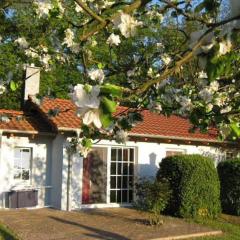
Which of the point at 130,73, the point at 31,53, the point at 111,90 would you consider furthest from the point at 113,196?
the point at 111,90

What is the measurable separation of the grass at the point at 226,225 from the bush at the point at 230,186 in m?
0.44

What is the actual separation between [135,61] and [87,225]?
8.26m

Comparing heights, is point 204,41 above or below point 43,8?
below

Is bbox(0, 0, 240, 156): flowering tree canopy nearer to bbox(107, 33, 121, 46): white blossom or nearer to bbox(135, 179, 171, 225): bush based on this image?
bbox(107, 33, 121, 46): white blossom

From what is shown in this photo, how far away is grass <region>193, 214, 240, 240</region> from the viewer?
13266mm

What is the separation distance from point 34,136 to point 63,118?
42.4 inches

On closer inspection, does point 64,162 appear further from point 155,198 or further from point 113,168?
point 155,198

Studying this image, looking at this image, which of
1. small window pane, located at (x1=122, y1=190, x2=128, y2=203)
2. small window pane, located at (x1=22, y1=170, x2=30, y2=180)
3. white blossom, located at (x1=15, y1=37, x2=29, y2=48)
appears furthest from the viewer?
small window pane, located at (x1=122, y1=190, x2=128, y2=203)

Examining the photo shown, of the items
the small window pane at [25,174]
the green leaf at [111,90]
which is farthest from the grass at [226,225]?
the green leaf at [111,90]

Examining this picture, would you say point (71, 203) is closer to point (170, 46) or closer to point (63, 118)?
point (63, 118)

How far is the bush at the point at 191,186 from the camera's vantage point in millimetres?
15750

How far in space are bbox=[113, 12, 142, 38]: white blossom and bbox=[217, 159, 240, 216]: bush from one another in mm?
14127

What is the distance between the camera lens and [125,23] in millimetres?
3225

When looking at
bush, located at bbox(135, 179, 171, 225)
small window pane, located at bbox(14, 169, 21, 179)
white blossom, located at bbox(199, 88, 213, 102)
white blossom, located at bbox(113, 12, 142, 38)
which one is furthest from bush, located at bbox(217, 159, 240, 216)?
white blossom, located at bbox(113, 12, 142, 38)
